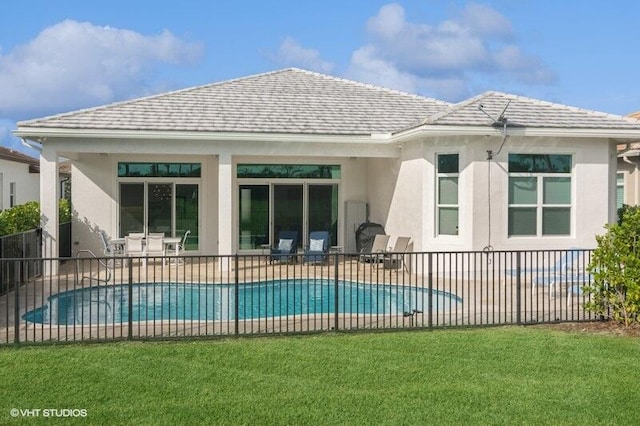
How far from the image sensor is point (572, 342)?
8.82 metres

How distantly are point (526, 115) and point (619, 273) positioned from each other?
764cm

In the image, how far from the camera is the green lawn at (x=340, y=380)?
596 cm

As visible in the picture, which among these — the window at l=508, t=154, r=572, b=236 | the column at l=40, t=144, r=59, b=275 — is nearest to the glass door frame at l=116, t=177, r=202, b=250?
the column at l=40, t=144, r=59, b=275

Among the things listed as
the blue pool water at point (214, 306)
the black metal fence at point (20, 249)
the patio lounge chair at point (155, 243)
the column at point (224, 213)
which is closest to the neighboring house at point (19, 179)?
the patio lounge chair at point (155, 243)

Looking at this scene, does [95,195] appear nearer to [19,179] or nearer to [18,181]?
[18,181]

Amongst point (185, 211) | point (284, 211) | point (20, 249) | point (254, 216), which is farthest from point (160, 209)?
point (20, 249)

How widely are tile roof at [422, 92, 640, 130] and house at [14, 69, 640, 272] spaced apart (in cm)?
6

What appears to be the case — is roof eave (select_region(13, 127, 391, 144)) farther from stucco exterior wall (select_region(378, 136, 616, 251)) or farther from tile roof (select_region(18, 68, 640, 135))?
stucco exterior wall (select_region(378, 136, 616, 251))

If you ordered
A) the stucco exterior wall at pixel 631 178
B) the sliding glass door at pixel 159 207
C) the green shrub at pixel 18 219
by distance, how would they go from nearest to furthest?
the green shrub at pixel 18 219 < the sliding glass door at pixel 159 207 < the stucco exterior wall at pixel 631 178

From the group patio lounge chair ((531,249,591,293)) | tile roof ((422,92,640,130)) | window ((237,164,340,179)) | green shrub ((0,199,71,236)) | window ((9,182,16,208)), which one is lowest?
patio lounge chair ((531,249,591,293))

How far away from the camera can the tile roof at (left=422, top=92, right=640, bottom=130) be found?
15.6 metres

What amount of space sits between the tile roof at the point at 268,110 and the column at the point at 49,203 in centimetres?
94

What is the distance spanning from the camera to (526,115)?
16.5 metres

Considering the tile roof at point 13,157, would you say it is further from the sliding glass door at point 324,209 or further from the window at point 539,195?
the window at point 539,195
